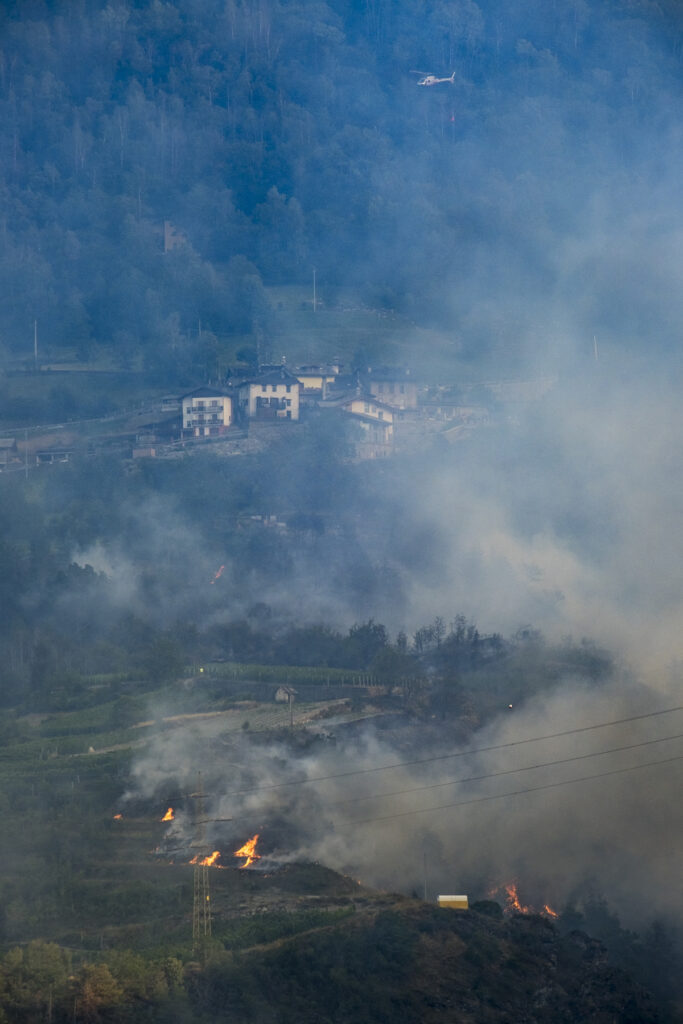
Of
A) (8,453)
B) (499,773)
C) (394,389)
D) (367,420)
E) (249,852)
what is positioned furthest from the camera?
(394,389)

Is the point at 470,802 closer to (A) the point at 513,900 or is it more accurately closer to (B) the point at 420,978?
(A) the point at 513,900

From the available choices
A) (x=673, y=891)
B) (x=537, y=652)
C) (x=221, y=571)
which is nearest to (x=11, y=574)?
(x=221, y=571)

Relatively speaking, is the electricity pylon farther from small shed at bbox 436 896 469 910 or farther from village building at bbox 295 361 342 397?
village building at bbox 295 361 342 397

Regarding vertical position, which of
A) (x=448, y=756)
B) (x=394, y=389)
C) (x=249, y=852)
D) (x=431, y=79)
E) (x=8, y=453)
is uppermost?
(x=431, y=79)

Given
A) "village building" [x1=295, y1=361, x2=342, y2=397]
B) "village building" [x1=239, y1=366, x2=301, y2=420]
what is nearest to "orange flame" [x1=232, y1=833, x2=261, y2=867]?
"village building" [x1=239, y1=366, x2=301, y2=420]

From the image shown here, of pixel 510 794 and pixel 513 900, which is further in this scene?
pixel 510 794

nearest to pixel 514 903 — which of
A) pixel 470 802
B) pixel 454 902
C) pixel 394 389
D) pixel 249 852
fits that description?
pixel 454 902

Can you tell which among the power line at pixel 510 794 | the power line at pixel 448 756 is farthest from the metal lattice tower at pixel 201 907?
the power line at pixel 510 794

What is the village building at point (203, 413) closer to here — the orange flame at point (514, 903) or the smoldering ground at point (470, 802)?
the smoldering ground at point (470, 802)
